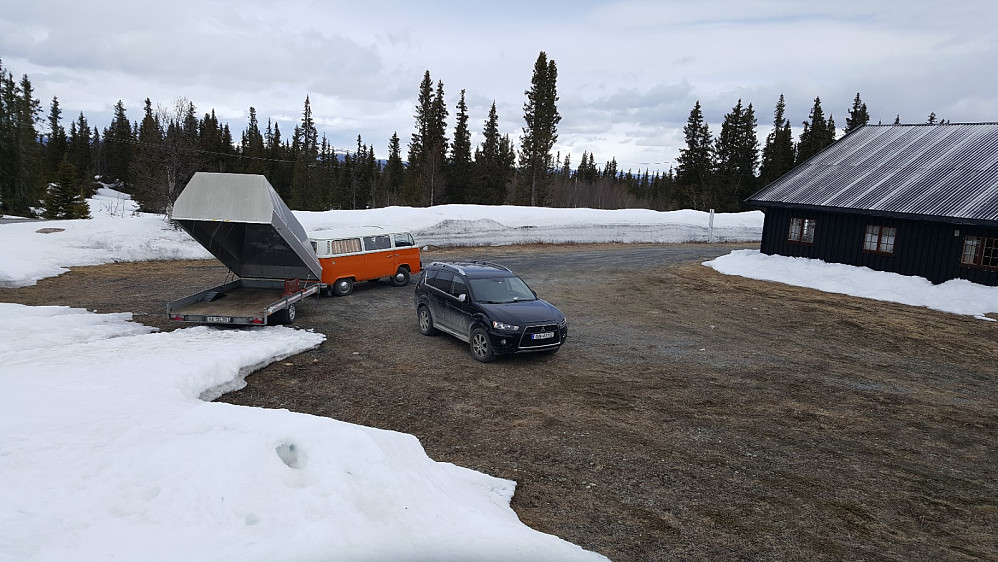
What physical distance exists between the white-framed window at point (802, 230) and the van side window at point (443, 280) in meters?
18.2

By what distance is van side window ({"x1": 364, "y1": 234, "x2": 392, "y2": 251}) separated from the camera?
19.3 metres

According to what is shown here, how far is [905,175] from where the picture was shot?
74.7 feet

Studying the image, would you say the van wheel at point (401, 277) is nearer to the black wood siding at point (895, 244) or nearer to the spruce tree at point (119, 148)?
the black wood siding at point (895, 244)

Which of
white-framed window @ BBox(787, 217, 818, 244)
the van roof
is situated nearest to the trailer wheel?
the van roof

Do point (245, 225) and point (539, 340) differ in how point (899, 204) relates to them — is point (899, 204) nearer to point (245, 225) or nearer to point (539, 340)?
point (539, 340)

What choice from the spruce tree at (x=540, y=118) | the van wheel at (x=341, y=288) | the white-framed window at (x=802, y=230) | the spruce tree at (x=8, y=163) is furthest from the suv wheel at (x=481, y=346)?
the spruce tree at (x=8, y=163)

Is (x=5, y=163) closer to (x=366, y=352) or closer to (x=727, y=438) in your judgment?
(x=366, y=352)

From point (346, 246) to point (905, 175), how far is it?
22086 mm

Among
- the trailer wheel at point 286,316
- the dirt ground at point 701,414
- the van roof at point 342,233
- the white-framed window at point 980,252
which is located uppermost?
the white-framed window at point 980,252

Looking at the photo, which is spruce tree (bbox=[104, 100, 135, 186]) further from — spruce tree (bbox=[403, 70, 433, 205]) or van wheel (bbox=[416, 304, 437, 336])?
van wheel (bbox=[416, 304, 437, 336])

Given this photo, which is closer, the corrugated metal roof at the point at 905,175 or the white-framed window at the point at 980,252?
the white-framed window at the point at 980,252

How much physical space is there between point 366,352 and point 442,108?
5499 cm

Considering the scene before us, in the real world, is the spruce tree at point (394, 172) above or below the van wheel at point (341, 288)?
above

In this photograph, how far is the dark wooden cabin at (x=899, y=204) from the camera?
19312mm
